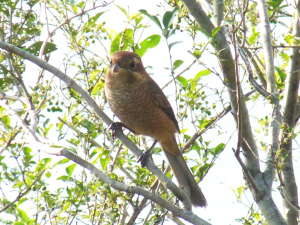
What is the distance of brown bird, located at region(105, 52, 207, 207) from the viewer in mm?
4438

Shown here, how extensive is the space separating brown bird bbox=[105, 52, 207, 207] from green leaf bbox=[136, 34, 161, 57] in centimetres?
6

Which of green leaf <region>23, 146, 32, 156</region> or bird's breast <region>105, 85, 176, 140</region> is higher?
bird's breast <region>105, 85, 176, 140</region>

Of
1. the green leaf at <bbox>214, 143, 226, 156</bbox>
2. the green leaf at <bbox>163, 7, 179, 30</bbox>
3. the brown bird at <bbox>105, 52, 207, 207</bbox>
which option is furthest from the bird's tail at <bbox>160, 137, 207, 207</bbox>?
the green leaf at <bbox>163, 7, 179, 30</bbox>

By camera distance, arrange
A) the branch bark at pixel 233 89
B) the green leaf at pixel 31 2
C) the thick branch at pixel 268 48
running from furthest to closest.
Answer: the green leaf at pixel 31 2
the thick branch at pixel 268 48
the branch bark at pixel 233 89

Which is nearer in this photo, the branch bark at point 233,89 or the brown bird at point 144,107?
the branch bark at point 233,89

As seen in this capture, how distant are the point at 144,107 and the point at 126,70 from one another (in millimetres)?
454

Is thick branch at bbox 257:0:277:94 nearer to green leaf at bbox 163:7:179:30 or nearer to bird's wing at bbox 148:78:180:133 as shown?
green leaf at bbox 163:7:179:30

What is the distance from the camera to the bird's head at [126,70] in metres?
4.24

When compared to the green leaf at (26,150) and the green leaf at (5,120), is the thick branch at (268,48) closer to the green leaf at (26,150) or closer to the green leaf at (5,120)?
the green leaf at (26,150)

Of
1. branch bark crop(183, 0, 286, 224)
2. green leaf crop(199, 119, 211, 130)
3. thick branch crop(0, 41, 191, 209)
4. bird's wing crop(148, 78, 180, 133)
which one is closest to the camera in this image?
thick branch crop(0, 41, 191, 209)

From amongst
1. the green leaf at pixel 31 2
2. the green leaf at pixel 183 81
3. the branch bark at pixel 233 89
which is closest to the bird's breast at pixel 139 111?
the green leaf at pixel 183 81

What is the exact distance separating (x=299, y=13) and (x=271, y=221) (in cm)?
169

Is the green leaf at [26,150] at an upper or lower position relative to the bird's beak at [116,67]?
lower

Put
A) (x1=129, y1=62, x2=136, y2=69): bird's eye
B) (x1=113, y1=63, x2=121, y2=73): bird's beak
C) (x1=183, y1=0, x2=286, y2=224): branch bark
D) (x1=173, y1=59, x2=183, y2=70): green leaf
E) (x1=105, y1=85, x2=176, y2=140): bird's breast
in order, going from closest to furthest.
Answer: (x1=183, y1=0, x2=286, y2=224): branch bark < (x1=173, y1=59, x2=183, y2=70): green leaf < (x1=113, y1=63, x2=121, y2=73): bird's beak < (x1=129, y1=62, x2=136, y2=69): bird's eye < (x1=105, y1=85, x2=176, y2=140): bird's breast
